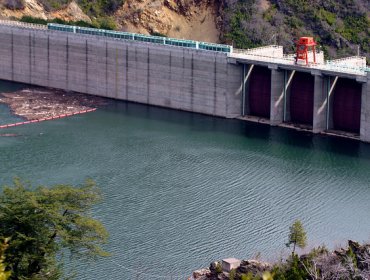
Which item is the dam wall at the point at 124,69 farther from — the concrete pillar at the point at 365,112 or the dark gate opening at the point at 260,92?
the concrete pillar at the point at 365,112

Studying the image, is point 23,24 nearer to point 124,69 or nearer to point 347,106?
point 124,69

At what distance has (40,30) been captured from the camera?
7106cm

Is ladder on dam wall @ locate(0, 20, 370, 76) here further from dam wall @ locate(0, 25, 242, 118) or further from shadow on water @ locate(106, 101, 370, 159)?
shadow on water @ locate(106, 101, 370, 159)

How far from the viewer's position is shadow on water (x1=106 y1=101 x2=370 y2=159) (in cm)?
5309

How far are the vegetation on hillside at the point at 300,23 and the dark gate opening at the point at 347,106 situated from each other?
14.6m

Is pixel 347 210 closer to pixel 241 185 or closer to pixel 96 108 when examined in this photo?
pixel 241 185

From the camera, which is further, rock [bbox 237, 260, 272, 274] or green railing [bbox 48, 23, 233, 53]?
green railing [bbox 48, 23, 233, 53]

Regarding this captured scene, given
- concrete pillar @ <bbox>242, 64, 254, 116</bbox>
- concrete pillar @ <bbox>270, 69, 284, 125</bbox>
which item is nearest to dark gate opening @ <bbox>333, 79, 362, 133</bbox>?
concrete pillar @ <bbox>270, 69, 284, 125</bbox>

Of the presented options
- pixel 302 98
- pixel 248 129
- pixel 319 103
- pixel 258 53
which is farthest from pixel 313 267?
pixel 258 53

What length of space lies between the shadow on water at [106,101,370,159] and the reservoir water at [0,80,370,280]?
0.07 metres

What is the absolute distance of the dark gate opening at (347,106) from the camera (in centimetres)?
5512

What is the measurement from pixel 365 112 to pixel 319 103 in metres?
3.40

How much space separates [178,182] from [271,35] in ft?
100

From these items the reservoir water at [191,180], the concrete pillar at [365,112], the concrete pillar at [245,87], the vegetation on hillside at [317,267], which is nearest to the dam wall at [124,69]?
the concrete pillar at [245,87]
